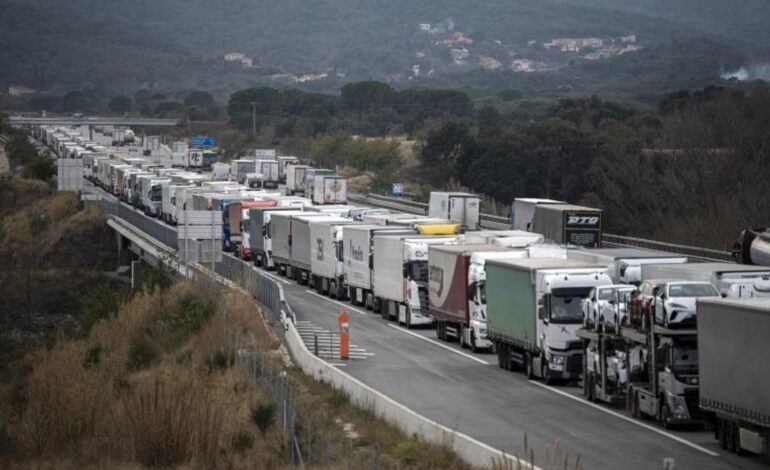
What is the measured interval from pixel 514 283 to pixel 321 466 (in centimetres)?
1202

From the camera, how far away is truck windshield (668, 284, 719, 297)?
29188 millimetres

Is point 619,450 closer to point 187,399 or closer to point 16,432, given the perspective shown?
point 187,399

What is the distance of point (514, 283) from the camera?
3806cm

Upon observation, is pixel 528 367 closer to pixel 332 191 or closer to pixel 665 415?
pixel 665 415

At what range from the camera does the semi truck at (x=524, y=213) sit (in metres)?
67.1

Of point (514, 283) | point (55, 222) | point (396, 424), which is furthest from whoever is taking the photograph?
point (55, 222)

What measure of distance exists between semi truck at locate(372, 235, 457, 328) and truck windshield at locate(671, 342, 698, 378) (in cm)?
1920

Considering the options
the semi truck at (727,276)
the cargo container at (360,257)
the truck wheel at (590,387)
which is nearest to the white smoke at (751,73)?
the cargo container at (360,257)

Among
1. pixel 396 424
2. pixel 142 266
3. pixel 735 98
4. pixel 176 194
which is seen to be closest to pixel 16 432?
pixel 396 424

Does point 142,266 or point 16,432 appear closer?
point 16,432

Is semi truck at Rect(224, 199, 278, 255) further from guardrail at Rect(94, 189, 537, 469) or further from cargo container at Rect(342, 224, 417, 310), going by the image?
cargo container at Rect(342, 224, 417, 310)

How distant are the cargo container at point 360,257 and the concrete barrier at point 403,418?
13055 millimetres

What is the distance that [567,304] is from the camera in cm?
3569

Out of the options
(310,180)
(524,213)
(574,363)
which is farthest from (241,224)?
(574,363)
